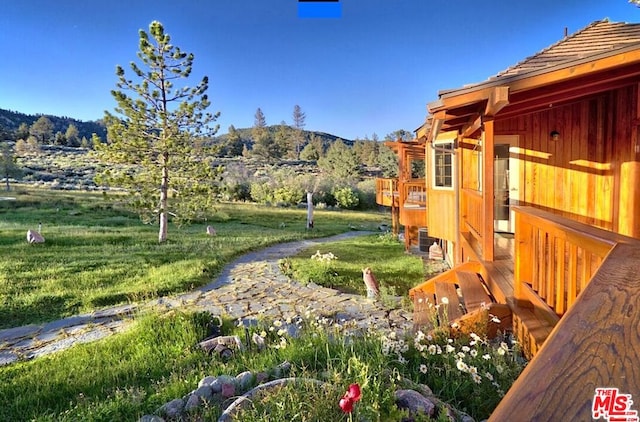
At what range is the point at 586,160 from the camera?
5.48 meters

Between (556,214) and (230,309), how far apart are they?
16.6 ft

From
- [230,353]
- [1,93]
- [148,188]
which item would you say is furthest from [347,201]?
[1,93]

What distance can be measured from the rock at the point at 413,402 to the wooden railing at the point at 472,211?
318 cm

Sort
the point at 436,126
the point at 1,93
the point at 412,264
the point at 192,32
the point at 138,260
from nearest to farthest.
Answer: the point at 436,126 → the point at 138,260 → the point at 412,264 → the point at 192,32 → the point at 1,93

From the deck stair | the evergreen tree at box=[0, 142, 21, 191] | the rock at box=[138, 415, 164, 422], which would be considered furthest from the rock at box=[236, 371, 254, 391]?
the evergreen tree at box=[0, 142, 21, 191]

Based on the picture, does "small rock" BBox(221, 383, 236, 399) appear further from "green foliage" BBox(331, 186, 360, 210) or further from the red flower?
"green foliage" BBox(331, 186, 360, 210)

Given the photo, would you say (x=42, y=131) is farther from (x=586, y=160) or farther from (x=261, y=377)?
(x=586, y=160)

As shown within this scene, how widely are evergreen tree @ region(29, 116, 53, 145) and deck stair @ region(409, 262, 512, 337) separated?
6266 centimetres

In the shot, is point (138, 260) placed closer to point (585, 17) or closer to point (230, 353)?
point (230, 353)

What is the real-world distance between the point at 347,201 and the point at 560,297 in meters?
28.0

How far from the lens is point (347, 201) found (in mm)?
30516

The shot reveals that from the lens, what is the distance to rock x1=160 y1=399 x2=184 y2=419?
2.43 metres

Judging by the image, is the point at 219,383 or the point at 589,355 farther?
the point at 219,383

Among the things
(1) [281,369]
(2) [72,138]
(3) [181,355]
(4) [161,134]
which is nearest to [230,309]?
(3) [181,355]
